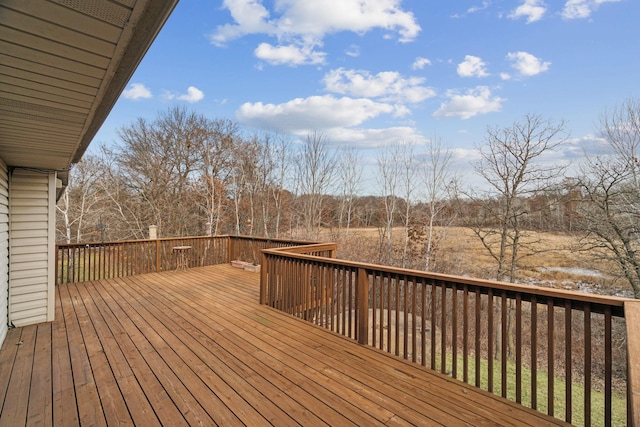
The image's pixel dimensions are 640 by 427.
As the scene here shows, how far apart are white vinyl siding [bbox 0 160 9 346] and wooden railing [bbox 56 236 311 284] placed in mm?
2453

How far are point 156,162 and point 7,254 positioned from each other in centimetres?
1156

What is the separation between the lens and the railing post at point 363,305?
3193 millimetres

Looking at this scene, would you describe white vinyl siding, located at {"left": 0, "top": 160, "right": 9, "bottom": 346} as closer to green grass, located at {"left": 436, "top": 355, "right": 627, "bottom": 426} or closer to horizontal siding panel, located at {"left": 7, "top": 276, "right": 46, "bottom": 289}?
horizontal siding panel, located at {"left": 7, "top": 276, "right": 46, "bottom": 289}

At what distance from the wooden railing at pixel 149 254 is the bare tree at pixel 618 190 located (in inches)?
362

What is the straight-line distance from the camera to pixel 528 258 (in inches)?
504

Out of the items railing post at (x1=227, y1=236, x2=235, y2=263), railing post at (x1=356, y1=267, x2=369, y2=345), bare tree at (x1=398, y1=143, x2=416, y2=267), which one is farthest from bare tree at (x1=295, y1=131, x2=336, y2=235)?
railing post at (x1=356, y1=267, x2=369, y2=345)

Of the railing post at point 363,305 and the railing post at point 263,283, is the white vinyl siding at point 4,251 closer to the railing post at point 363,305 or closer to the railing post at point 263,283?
the railing post at point 263,283

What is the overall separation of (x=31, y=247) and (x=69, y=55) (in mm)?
4125

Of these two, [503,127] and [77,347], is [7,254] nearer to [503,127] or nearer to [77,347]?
[77,347]

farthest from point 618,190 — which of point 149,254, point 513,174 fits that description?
Answer: point 149,254

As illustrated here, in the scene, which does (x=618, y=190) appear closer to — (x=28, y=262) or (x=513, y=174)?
(x=513, y=174)

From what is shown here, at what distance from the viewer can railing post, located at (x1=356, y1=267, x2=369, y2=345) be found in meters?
3.19

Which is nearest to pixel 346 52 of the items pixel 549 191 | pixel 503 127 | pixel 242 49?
pixel 242 49

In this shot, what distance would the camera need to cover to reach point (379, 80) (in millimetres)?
12109
